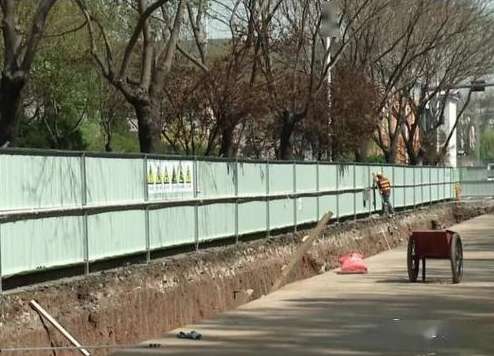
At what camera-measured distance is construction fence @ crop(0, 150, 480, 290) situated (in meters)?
12.2

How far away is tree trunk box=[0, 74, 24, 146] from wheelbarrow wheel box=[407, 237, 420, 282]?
839cm

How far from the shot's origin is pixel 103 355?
12219mm

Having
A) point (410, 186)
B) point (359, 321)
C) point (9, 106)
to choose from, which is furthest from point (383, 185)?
point (9, 106)

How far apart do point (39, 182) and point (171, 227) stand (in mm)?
4882

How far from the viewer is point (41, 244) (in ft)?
41.2

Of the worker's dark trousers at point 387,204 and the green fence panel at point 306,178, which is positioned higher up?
the green fence panel at point 306,178

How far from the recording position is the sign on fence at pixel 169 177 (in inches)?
655

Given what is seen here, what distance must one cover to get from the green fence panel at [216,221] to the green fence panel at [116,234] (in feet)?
9.76

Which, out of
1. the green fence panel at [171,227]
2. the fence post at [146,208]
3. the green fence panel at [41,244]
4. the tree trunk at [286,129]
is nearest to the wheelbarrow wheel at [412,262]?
the green fence panel at [171,227]

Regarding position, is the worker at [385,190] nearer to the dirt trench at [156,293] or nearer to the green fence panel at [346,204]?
the green fence panel at [346,204]

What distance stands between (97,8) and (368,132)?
12492 millimetres

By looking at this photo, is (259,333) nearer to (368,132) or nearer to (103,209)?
(103,209)

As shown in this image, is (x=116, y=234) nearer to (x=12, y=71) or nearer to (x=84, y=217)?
(x=84, y=217)

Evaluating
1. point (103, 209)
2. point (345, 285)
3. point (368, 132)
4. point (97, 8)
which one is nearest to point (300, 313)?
point (103, 209)
